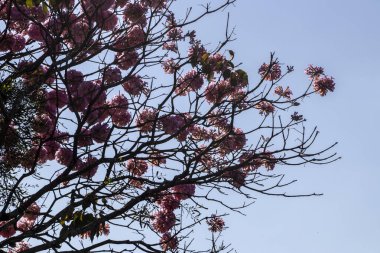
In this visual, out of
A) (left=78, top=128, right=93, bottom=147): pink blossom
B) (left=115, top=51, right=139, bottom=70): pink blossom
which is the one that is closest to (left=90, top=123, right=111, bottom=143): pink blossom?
(left=78, top=128, right=93, bottom=147): pink blossom

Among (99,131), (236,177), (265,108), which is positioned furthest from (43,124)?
(265,108)

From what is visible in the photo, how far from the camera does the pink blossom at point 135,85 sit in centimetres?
772

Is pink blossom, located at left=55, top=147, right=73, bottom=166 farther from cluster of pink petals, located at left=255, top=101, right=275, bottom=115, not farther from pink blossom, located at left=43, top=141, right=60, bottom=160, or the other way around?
cluster of pink petals, located at left=255, top=101, right=275, bottom=115

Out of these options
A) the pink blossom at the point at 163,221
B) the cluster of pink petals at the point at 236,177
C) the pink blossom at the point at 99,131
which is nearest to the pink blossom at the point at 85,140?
the pink blossom at the point at 99,131

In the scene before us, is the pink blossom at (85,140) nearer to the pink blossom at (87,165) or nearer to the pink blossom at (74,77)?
the pink blossom at (87,165)

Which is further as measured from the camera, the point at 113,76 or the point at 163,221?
the point at 163,221

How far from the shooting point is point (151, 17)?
7.12 meters

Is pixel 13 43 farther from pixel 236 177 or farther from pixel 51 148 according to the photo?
pixel 236 177

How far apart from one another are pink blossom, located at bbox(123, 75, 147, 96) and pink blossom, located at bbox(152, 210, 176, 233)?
72.9 inches

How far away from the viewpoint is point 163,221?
804 centimetres

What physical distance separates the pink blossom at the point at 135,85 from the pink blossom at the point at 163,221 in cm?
185

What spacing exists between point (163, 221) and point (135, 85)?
6.77 ft

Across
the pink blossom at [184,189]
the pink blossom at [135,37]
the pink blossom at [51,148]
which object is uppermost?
the pink blossom at [135,37]

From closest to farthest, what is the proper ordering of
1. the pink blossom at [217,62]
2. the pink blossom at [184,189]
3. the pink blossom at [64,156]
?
the pink blossom at [217,62] → the pink blossom at [64,156] → the pink blossom at [184,189]
